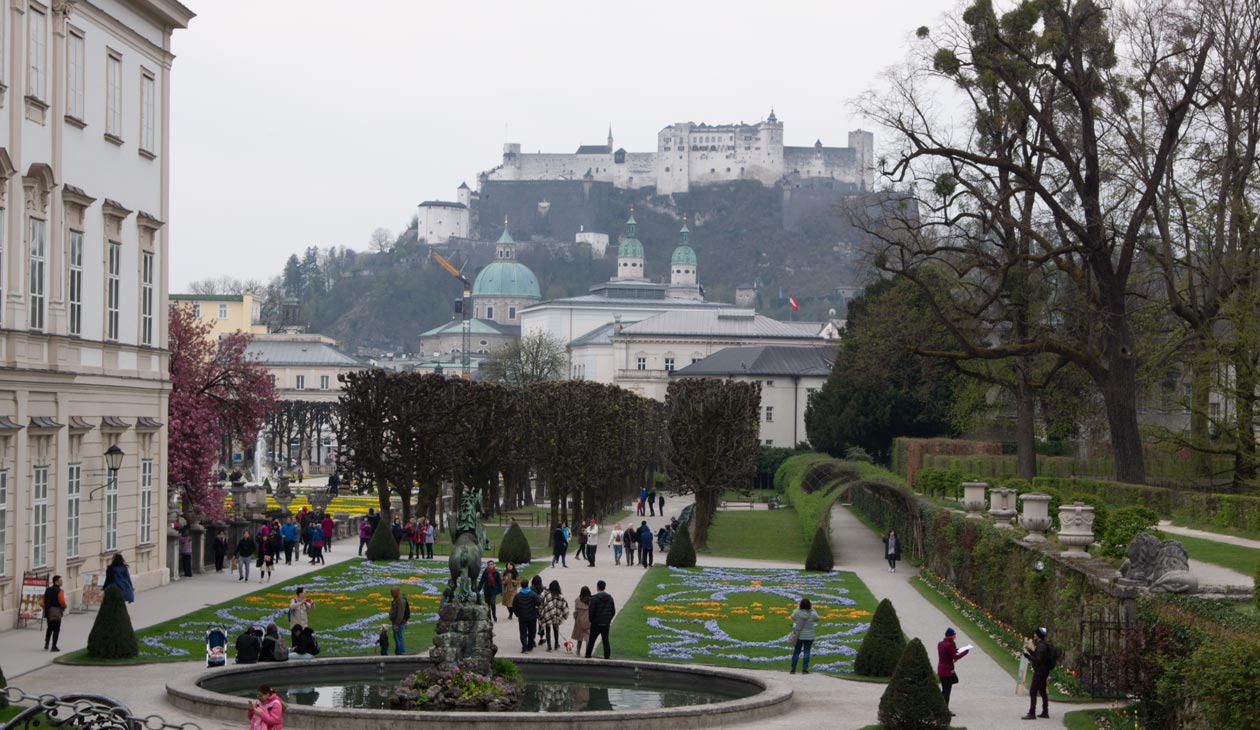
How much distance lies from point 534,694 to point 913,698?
19.1 ft

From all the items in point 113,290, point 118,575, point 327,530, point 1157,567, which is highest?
point 113,290

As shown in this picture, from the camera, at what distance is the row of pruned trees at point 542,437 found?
56844 mm

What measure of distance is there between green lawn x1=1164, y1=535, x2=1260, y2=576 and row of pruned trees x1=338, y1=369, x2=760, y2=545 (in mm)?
23395

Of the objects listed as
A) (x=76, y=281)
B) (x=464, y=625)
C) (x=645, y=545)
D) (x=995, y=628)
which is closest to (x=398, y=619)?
(x=464, y=625)

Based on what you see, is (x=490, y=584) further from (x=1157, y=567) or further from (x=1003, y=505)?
(x=1157, y=567)

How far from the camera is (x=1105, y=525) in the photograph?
2877cm

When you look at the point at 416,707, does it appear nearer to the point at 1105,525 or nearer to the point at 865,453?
the point at 1105,525

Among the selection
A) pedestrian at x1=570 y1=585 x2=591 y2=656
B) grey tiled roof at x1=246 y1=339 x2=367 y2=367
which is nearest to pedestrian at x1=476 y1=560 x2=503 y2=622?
pedestrian at x1=570 y1=585 x2=591 y2=656

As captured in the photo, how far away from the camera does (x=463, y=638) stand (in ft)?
71.9

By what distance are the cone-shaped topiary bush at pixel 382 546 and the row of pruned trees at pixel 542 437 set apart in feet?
27.4

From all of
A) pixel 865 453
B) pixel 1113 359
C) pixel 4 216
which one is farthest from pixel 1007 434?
pixel 4 216

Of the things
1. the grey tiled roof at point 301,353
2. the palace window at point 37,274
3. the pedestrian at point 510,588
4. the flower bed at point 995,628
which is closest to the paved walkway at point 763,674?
the pedestrian at point 510,588

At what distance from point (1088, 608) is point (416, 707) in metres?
9.72

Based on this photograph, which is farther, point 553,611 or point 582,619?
point 553,611
